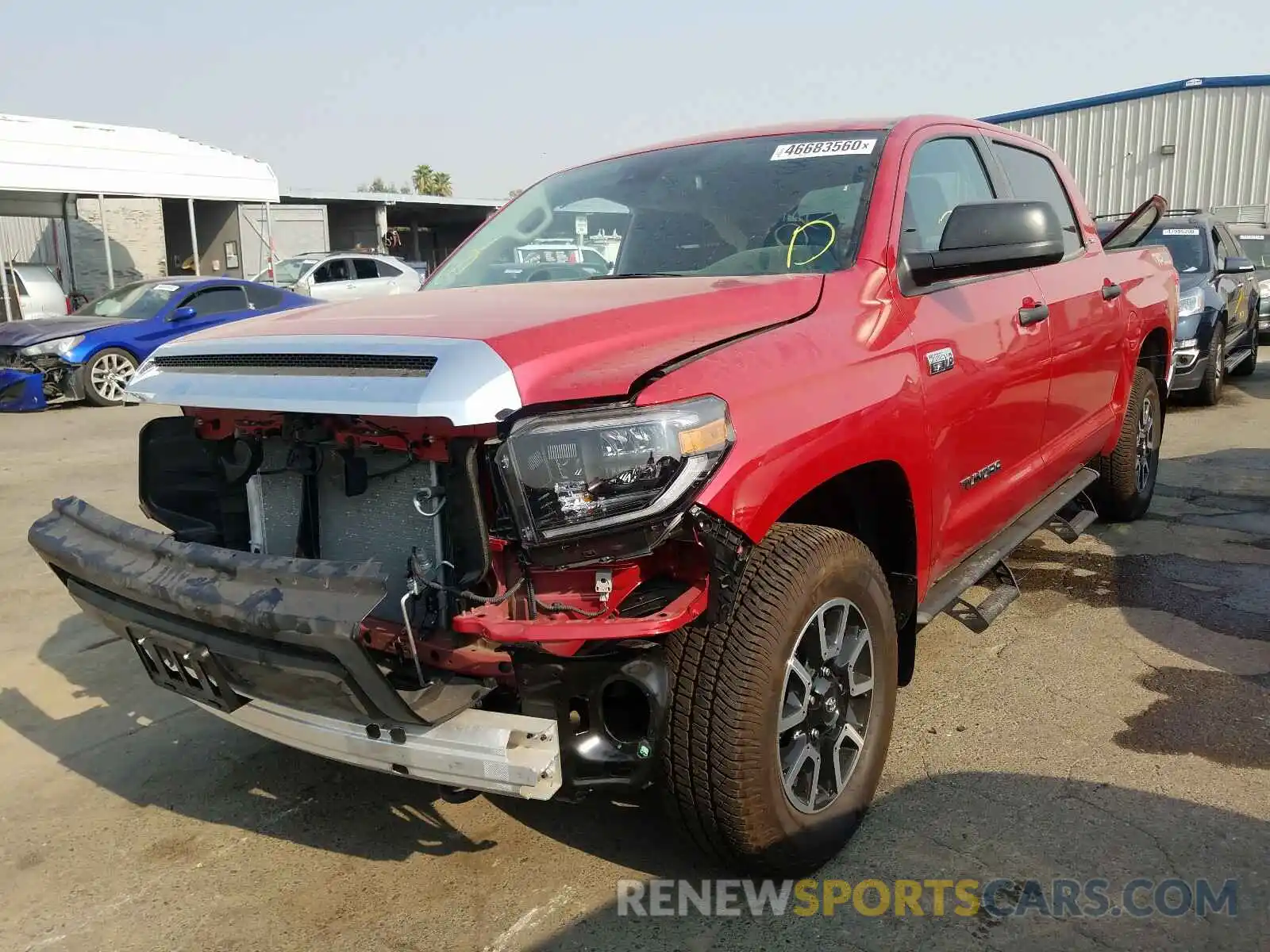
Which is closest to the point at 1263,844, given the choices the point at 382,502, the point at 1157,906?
the point at 1157,906

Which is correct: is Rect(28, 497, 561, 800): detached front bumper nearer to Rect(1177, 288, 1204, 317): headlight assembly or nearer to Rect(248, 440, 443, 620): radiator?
Rect(248, 440, 443, 620): radiator

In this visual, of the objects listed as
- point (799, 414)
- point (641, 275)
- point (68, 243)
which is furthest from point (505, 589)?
point (68, 243)

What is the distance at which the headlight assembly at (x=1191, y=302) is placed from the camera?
9.20 m

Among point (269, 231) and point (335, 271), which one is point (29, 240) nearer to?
point (269, 231)

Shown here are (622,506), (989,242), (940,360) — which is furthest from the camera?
(940,360)

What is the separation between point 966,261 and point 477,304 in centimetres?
139

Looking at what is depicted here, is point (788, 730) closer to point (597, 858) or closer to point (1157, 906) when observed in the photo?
point (597, 858)

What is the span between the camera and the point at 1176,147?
74.8 feet

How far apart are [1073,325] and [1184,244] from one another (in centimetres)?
737

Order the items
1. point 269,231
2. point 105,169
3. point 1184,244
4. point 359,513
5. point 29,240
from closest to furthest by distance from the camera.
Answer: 1. point 359,513
2. point 1184,244
3. point 105,169
4. point 269,231
5. point 29,240

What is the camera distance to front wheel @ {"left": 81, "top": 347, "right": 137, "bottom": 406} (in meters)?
11.1

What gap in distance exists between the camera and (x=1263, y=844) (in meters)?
2.65

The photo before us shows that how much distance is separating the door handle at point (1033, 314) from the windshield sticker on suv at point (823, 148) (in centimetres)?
84

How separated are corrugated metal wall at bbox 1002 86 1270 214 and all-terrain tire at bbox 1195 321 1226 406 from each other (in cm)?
1433
